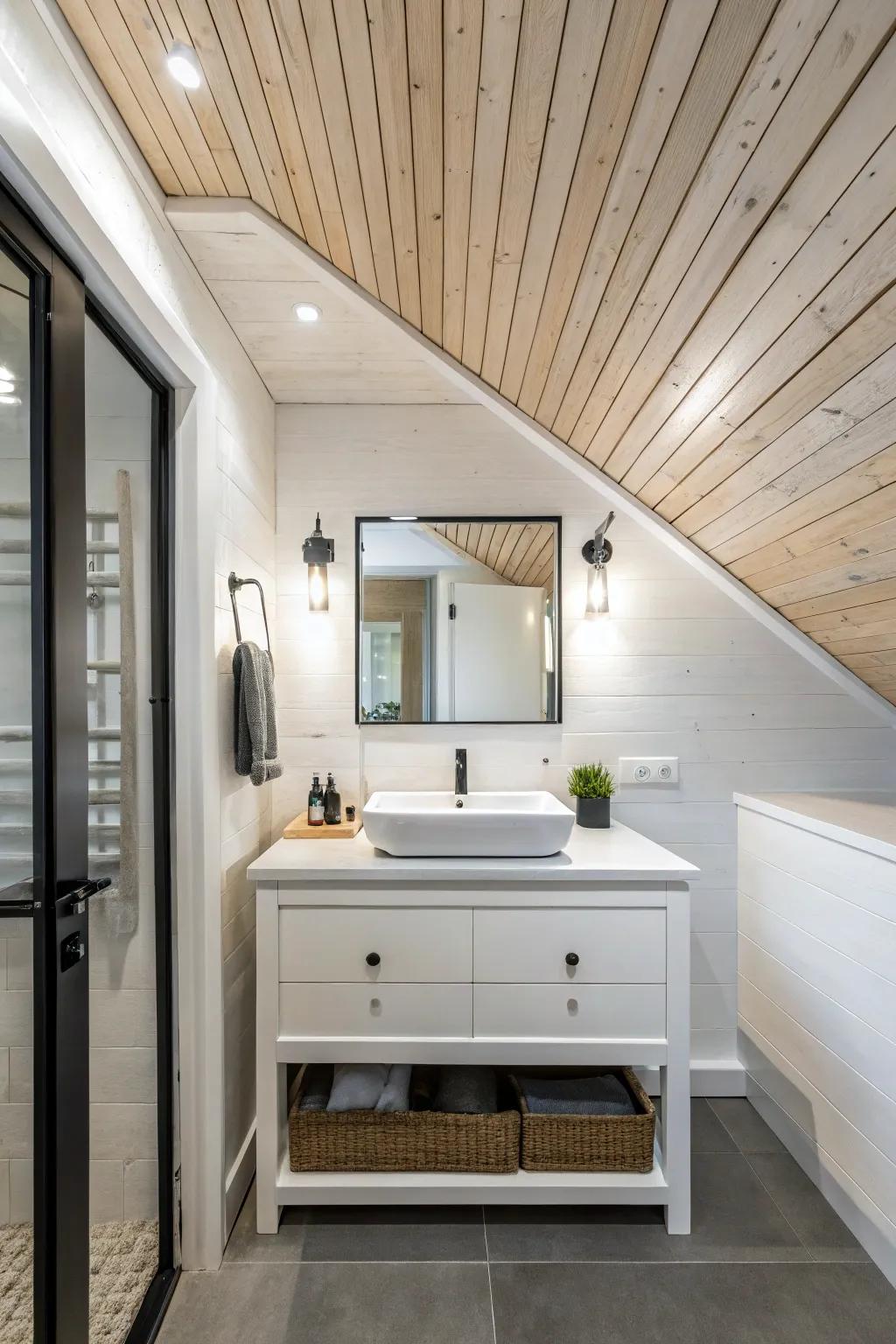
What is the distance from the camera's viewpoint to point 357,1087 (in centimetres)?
170

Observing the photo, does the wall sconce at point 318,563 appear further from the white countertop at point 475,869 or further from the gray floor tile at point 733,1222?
the gray floor tile at point 733,1222

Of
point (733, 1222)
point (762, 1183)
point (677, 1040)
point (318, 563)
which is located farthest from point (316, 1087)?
point (318, 563)

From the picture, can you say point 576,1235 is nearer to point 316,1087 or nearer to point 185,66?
point 316,1087

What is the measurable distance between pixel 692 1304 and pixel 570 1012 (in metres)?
0.59

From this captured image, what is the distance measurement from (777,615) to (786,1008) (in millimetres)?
1161

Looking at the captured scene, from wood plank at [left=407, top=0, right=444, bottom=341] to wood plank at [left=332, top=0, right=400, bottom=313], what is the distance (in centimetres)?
6

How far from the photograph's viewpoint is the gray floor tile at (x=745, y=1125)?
1.92 meters

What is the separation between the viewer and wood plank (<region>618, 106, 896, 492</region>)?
0.93 metres

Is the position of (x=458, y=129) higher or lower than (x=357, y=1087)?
higher

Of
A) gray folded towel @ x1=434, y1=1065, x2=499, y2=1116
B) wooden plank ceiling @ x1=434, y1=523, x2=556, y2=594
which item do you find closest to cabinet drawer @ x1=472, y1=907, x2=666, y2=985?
gray folded towel @ x1=434, y1=1065, x2=499, y2=1116

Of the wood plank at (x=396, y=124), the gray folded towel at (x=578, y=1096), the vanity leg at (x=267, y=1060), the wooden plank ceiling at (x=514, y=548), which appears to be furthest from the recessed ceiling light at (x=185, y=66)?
the gray folded towel at (x=578, y=1096)

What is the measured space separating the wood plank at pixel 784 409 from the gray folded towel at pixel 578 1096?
159cm

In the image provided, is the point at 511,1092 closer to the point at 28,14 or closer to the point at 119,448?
the point at 119,448

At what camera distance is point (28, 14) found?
0.93 meters
